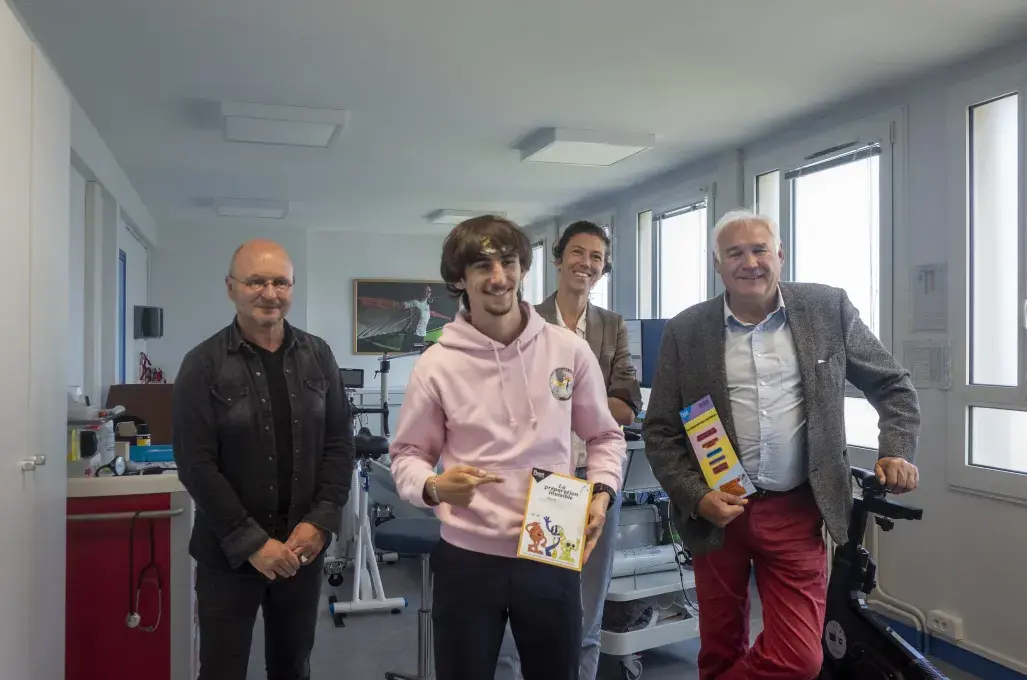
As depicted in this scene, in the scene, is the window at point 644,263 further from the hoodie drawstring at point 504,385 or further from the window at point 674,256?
the hoodie drawstring at point 504,385

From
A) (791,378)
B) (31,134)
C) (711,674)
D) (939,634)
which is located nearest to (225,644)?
(711,674)

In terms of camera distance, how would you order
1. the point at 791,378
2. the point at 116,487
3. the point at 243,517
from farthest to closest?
the point at 116,487 → the point at 791,378 → the point at 243,517

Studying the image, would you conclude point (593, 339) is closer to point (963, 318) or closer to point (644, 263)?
point (963, 318)

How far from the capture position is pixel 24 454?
1.89 metres

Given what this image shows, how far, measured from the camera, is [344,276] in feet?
29.3

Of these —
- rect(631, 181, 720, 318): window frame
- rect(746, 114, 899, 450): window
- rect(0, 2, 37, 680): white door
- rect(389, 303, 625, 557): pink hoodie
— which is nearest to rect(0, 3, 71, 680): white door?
rect(0, 2, 37, 680): white door

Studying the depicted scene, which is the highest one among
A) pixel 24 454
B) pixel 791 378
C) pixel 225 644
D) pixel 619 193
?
pixel 619 193

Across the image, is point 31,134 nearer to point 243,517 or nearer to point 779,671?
point 243,517

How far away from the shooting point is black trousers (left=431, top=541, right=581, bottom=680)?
144cm

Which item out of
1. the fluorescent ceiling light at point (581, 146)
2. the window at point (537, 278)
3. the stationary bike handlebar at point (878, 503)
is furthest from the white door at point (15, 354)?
the window at point (537, 278)

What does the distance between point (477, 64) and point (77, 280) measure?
2.92 m

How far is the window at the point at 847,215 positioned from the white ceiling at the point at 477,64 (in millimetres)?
264

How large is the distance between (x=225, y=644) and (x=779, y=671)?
134cm

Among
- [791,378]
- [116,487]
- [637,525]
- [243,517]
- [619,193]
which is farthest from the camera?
[619,193]
